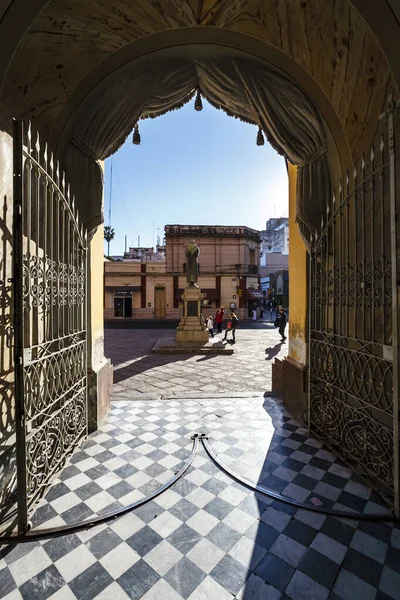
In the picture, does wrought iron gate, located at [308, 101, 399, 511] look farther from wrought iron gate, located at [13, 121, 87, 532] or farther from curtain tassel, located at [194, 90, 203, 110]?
wrought iron gate, located at [13, 121, 87, 532]

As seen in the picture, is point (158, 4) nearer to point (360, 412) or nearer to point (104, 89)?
point (104, 89)

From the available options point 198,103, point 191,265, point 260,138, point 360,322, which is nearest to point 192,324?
point 191,265

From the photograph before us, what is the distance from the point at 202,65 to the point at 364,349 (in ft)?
11.6

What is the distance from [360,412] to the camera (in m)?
2.47

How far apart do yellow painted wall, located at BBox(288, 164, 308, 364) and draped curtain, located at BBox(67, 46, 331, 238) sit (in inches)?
26.6

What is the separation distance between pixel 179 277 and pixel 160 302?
2.65 metres

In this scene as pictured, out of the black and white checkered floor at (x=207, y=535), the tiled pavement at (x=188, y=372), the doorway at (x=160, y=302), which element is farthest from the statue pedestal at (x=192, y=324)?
the doorway at (x=160, y=302)

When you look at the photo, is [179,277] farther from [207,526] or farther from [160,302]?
[207,526]

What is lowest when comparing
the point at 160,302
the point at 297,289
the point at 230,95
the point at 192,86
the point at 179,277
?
the point at 160,302

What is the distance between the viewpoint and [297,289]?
13.2ft

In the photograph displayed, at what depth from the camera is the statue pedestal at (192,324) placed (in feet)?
33.0

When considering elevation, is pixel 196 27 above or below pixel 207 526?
above

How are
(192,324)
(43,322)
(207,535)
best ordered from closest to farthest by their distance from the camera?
1. (207,535)
2. (43,322)
3. (192,324)

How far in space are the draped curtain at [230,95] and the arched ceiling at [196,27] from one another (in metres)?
0.22
